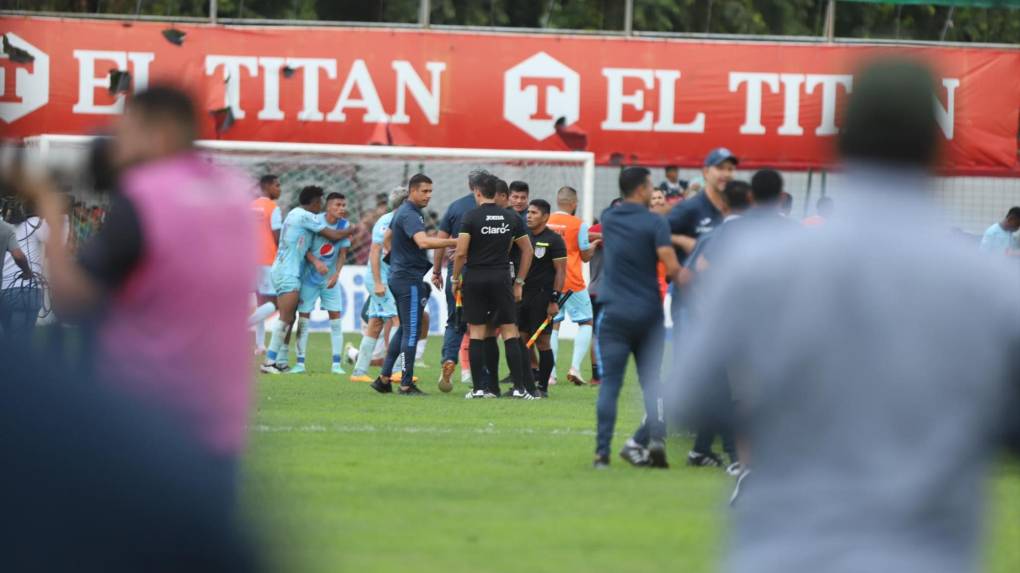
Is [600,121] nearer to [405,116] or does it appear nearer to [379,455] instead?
[405,116]

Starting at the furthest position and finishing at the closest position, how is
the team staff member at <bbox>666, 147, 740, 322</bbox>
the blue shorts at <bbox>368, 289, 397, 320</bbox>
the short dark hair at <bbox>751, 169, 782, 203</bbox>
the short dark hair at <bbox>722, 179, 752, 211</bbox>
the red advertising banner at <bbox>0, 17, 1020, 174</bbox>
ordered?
the red advertising banner at <bbox>0, 17, 1020, 174</bbox> < the blue shorts at <bbox>368, 289, 397, 320</bbox> < the team staff member at <bbox>666, 147, 740, 322</bbox> < the short dark hair at <bbox>722, 179, 752, 211</bbox> < the short dark hair at <bbox>751, 169, 782, 203</bbox>

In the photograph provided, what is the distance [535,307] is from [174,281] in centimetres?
1312

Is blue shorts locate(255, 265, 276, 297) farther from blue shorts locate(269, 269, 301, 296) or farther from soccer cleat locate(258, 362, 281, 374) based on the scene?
soccer cleat locate(258, 362, 281, 374)

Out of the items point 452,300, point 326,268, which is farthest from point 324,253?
point 452,300

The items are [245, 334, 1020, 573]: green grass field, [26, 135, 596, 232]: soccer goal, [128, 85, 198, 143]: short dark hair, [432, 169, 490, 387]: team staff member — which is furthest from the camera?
[26, 135, 596, 232]: soccer goal

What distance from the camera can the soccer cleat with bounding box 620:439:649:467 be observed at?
37.1ft

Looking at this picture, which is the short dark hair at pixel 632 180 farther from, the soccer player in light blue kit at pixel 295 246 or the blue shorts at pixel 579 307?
the soccer player in light blue kit at pixel 295 246

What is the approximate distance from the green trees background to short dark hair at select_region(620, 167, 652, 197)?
90.5 feet

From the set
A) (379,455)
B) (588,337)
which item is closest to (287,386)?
(588,337)

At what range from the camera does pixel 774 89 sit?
3006cm

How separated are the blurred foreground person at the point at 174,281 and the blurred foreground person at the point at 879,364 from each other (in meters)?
2.10

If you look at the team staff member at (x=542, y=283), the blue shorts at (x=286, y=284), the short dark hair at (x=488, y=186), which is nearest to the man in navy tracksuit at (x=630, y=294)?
the short dark hair at (x=488, y=186)

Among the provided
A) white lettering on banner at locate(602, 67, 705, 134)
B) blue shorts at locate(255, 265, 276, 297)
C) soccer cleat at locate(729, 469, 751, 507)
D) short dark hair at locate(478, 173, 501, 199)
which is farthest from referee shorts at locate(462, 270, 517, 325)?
white lettering on banner at locate(602, 67, 705, 134)

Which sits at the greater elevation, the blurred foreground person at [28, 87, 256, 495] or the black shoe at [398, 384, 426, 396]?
the blurred foreground person at [28, 87, 256, 495]
